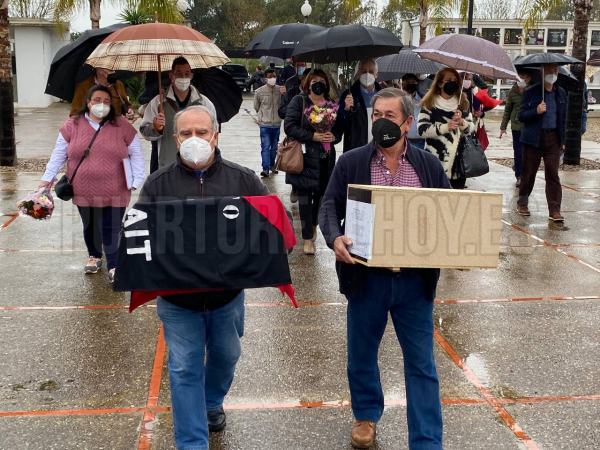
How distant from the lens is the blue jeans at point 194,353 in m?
3.25

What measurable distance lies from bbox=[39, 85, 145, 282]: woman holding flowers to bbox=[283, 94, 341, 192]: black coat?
159cm

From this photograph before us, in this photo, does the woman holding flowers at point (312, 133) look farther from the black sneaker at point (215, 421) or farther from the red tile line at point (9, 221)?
the black sneaker at point (215, 421)

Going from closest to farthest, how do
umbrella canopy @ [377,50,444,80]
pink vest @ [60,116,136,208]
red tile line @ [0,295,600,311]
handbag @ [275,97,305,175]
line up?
1. red tile line @ [0,295,600,311]
2. pink vest @ [60,116,136,208]
3. handbag @ [275,97,305,175]
4. umbrella canopy @ [377,50,444,80]

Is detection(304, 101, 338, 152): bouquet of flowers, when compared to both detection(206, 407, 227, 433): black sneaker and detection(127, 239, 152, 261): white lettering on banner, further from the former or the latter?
detection(127, 239, 152, 261): white lettering on banner

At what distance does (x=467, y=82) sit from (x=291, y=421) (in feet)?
14.7

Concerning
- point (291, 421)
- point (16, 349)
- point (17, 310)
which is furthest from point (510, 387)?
point (17, 310)

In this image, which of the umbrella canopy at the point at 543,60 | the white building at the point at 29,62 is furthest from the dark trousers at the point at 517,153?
the white building at the point at 29,62

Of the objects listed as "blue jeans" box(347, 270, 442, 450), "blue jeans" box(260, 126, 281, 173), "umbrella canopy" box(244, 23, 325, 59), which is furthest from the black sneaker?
"umbrella canopy" box(244, 23, 325, 59)

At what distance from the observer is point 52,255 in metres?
7.15

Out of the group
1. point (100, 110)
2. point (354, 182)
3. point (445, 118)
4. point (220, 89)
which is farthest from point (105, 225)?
point (354, 182)

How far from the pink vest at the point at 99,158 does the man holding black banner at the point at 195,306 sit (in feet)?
9.03

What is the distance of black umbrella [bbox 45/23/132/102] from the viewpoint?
6.58 m

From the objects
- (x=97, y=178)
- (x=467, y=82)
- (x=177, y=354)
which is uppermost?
(x=467, y=82)

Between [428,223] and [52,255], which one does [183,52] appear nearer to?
[52,255]
